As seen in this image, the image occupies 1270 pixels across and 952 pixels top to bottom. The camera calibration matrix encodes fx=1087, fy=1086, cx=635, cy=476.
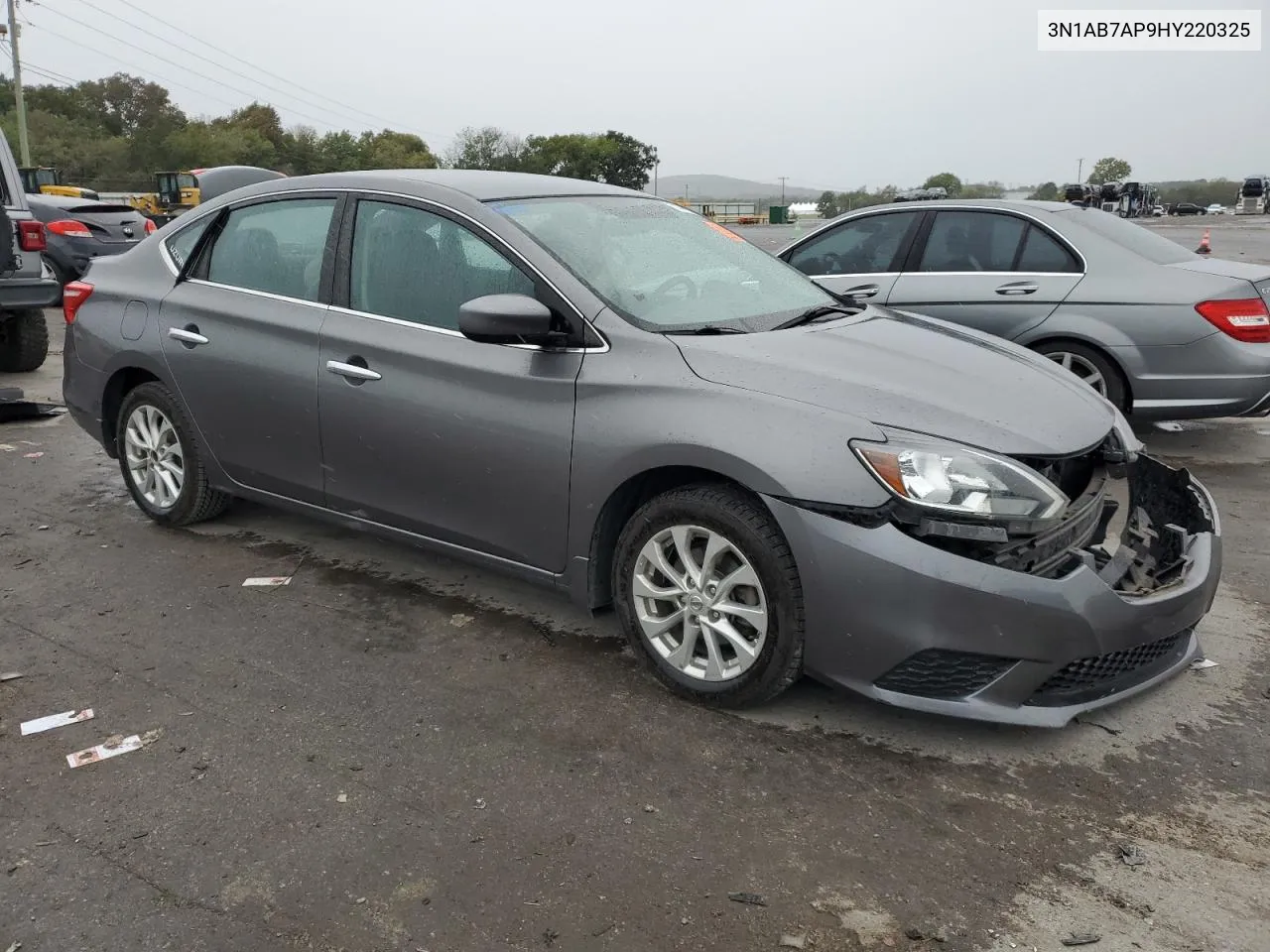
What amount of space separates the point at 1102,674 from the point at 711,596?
1.16 meters

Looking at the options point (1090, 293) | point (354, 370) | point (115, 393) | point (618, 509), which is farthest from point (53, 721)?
point (1090, 293)

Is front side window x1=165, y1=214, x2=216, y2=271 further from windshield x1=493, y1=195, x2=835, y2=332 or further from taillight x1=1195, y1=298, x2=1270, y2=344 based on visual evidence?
taillight x1=1195, y1=298, x2=1270, y2=344

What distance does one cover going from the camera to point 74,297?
5391 mm

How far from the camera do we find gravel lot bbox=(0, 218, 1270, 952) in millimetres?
2486

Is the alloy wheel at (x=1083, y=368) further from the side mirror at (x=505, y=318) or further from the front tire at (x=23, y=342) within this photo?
the front tire at (x=23, y=342)

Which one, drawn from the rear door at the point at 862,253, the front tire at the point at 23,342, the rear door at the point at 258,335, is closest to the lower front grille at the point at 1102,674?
the rear door at the point at 258,335

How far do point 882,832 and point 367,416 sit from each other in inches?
95.2

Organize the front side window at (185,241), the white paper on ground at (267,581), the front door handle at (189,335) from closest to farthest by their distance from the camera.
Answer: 1. the white paper on ground at (267,581)
2. the front door handle at (189,335)
3. the front side window at (185,241)

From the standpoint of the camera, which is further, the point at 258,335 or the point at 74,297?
the point at 74,297

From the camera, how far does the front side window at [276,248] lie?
445cm

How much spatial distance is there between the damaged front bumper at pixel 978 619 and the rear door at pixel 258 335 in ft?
7.22

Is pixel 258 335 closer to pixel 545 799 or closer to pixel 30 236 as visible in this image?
pixel 545 799

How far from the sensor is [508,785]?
9.97 ft

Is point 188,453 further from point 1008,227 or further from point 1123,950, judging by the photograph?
point 1008,227
